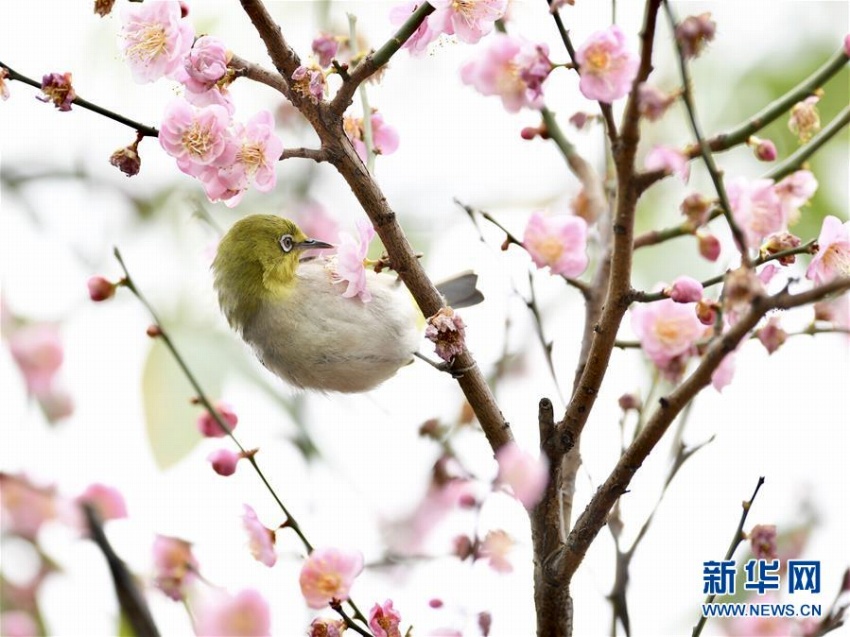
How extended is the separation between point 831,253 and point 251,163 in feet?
4.41

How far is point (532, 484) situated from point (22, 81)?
1.41 meters

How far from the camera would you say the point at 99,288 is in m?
2.75

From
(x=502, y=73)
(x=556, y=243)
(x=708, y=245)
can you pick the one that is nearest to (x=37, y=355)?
(x=556, y=243)

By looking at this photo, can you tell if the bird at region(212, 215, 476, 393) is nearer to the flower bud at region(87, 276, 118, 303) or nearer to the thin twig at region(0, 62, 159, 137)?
the flower bud at region(87, 276, 118, 303)

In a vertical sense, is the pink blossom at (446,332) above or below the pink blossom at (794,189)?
below

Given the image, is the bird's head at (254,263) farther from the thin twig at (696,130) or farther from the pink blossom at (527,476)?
the thin twig at (696,130)

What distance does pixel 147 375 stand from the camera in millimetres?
3260

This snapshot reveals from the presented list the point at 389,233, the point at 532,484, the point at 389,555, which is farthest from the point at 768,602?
the point at 389,233

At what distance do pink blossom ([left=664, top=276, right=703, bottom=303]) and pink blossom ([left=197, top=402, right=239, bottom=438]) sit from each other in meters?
1.34

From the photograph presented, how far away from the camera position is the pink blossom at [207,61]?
2221 mm

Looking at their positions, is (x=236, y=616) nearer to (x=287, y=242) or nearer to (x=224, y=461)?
(x=224, y=461)

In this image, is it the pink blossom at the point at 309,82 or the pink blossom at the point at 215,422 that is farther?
the pink blossom at the point at 215,422

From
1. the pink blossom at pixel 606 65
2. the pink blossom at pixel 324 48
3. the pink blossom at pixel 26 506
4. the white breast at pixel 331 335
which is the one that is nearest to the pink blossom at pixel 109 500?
the pink blossom at pixel 26 506

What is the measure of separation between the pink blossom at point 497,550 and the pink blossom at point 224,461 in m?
0.91
